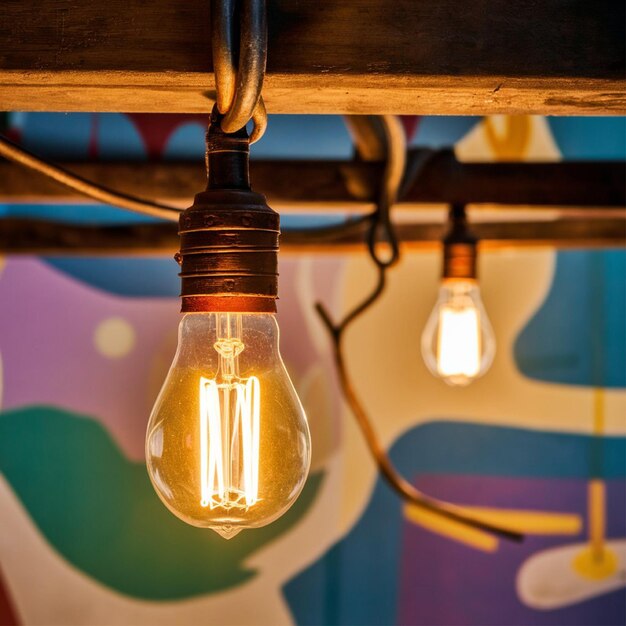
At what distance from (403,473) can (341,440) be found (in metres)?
0.21

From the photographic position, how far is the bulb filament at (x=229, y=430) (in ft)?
2.62

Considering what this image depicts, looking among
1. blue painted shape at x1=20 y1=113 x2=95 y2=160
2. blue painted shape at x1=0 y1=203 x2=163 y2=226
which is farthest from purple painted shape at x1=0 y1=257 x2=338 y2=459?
blue painted shape at x1=20 y1=113 x2=95 y2=160

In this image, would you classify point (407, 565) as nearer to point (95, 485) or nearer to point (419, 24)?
point (95, 485)

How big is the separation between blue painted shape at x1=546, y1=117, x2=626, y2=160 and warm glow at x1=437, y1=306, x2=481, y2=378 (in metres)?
0.99

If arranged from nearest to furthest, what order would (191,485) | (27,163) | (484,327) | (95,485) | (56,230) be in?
(191,485) < (27,163) < (484,327) < (56,230) < (95,485)

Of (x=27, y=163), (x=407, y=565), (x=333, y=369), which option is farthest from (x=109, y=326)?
(x=27, y=163)

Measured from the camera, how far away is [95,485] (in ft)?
8.82

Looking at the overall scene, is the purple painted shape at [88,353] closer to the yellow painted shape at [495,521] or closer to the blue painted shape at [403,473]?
the blue painted shape at [403,473]

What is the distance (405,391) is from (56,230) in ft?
3.59

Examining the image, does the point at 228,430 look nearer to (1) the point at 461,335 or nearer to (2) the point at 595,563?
(1) the point at 461,335

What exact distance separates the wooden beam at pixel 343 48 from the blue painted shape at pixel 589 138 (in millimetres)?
2048

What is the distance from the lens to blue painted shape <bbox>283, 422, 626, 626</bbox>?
2.71 meters

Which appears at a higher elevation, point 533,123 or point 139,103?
point 533,123

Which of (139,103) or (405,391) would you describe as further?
(405,391)
